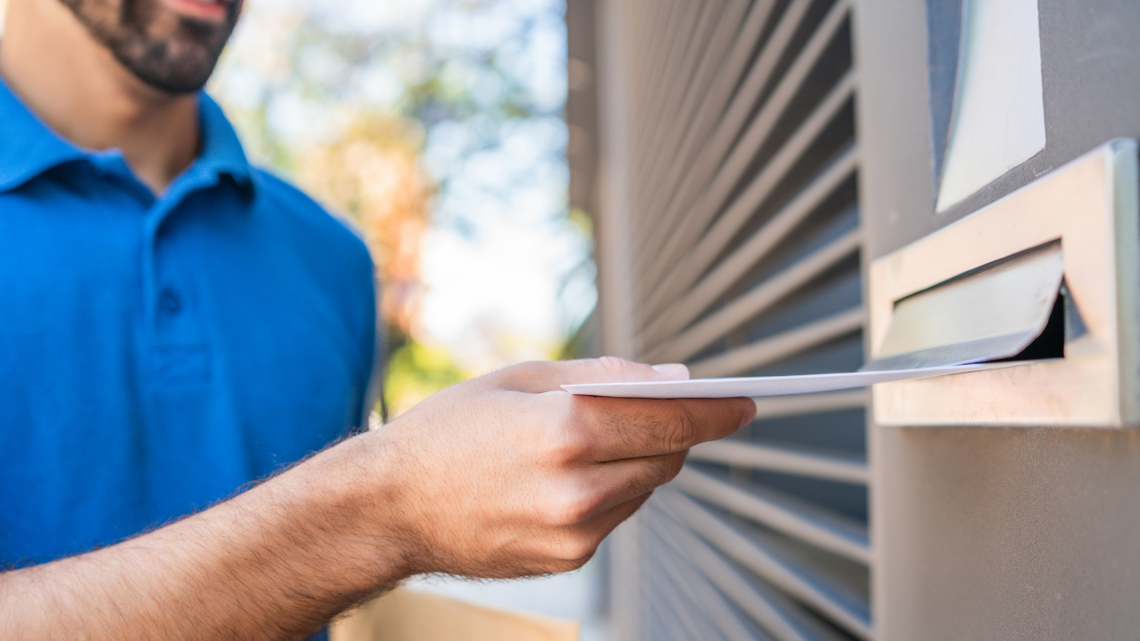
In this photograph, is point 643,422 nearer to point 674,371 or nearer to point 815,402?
point 674,371

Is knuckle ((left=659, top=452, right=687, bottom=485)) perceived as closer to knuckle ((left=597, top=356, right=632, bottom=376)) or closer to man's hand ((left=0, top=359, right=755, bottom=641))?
man's hand ((left=0, top=359, right=755, bottom=641))

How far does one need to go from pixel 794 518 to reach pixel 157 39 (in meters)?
1.45

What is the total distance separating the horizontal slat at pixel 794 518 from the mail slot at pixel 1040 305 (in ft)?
1.05

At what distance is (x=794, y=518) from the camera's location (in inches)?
40.3

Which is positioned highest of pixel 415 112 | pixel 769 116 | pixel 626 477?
pixel 415 112

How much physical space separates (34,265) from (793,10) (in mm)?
1309

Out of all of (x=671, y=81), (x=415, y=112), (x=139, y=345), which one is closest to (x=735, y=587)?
(x=139, y=345)

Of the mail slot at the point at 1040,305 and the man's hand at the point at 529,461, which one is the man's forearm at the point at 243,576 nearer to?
the man's hand at the point at 529,461

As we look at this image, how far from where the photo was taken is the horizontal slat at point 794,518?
0.85 metres

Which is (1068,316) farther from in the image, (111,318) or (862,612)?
(111,318)

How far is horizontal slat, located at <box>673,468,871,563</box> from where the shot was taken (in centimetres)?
85

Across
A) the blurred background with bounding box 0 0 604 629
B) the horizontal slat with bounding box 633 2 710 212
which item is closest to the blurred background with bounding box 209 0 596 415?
the blurred background with bounding box 0 0 604 629

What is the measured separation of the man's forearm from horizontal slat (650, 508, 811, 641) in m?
0.58

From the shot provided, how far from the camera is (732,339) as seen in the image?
1517 millimetres
